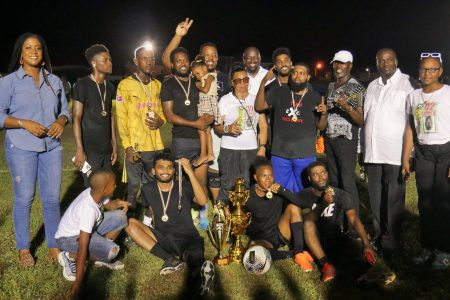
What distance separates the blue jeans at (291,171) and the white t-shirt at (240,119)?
0.40 metres

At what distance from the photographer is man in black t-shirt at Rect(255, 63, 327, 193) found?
5906mm

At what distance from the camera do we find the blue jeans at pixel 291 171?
5.95 meters

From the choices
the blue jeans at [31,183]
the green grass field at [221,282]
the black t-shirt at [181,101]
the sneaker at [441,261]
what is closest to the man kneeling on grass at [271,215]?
the green grass field at [221,282]

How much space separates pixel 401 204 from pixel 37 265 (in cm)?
418

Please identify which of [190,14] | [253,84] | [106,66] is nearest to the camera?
[106,66]

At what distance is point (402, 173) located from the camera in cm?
538

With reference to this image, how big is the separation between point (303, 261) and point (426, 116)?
201cm

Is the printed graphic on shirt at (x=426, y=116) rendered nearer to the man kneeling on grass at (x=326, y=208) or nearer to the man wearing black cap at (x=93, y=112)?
the man kneeling on grass at (x=326, y=208)

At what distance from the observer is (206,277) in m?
4.49

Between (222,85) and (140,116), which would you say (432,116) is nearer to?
(222,85)

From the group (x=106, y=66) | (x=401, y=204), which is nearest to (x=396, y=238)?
(x=401, y=204)

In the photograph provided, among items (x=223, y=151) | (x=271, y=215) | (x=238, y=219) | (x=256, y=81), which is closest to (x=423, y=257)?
(x=271, y=215)

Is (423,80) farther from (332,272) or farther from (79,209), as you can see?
(79,209)

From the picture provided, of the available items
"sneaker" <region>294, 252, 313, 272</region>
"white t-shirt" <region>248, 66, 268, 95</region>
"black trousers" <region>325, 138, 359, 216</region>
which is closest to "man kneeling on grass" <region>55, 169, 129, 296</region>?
"sneaker" <region>294, 252, 313, 272</region>
